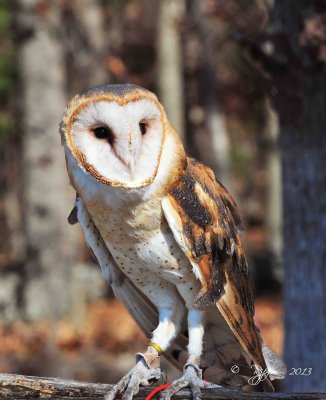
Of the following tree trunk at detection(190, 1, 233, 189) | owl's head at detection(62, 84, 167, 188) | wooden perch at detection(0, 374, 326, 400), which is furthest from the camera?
tree trunk at detection(190, 1, 233, 189)

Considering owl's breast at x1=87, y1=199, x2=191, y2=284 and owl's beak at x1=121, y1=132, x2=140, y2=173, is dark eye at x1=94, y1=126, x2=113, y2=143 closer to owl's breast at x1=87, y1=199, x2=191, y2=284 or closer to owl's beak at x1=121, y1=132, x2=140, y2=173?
owl's beak at x1=121, y1=132, x2=140, y2=173

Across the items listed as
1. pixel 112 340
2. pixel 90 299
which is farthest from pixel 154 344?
pixel 90 299

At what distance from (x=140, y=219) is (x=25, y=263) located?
27.6 ft

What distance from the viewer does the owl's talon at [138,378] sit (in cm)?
355

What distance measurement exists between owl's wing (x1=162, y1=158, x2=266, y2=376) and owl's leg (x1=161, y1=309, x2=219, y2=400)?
13cm

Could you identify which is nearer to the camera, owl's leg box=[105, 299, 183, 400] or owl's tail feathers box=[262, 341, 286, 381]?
owl's leg box=[105, 299, 183, 400]

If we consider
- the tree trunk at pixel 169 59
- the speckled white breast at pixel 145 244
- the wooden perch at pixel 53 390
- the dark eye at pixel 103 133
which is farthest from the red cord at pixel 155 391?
the tree trunk at pixel 169 59

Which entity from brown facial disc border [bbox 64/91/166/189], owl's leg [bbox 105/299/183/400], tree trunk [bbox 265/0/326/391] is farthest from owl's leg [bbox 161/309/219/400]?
tree trunk [bbox 265/0/326/391]

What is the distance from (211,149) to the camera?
13.2 metres

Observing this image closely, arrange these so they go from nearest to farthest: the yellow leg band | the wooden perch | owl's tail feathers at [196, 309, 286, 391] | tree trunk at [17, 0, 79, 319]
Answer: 1. the wooden perch
2. the yellow leg band
3. owl's tail feathers at [196, 309, 286, 391]
4. tree trunk at [17, 0, 79, 319]

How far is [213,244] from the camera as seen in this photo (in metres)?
3.70

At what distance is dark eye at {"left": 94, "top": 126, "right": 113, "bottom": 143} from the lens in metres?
3.32

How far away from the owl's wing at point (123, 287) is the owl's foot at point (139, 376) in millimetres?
269

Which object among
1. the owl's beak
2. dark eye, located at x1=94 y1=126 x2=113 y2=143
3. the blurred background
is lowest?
the blurred background
